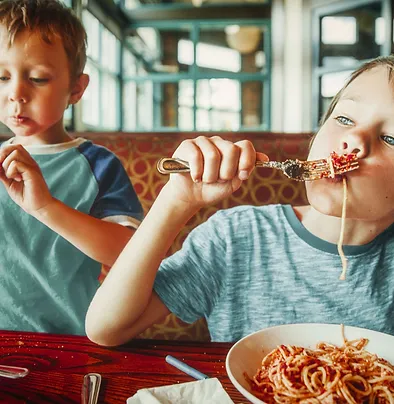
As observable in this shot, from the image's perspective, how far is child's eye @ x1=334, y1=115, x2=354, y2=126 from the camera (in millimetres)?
773

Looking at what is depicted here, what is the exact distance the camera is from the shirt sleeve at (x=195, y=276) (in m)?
0.81

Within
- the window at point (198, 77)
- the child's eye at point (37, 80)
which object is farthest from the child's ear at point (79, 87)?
the window at point (198, 77)

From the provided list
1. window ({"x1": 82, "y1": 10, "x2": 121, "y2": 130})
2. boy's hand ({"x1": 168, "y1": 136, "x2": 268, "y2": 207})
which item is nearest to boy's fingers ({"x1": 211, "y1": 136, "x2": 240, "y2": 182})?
boy's hand ({"x1": 168, "y1": 136, "x2": 268, "y2": 207})

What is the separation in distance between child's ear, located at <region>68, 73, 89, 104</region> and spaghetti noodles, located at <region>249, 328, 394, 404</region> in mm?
737

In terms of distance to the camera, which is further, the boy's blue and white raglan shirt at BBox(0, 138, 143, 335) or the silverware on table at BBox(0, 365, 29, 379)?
the boy's blue and white raglan shirt at BBox(0, 138, 143, 335)

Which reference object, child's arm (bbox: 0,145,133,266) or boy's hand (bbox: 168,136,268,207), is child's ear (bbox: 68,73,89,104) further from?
boy's hand (bbox: 168,136,268,207)

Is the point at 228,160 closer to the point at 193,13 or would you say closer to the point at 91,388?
the point at 91,388

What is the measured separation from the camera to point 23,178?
836 mm

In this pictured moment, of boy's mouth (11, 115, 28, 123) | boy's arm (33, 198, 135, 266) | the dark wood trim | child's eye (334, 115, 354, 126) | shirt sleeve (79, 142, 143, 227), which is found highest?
the dark wood trim

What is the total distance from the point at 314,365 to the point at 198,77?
23.3 feet

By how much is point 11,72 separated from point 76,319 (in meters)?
0.55

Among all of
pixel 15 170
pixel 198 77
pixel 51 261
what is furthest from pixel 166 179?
pixel 198 77

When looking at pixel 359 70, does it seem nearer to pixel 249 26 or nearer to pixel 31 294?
pixel 31 294

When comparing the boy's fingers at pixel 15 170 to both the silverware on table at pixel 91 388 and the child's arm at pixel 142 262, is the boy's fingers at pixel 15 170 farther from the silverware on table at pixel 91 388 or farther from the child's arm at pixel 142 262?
the silverware on table at pixel 91 388
